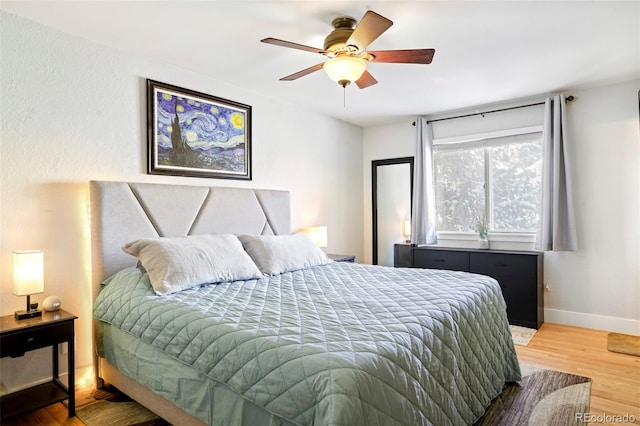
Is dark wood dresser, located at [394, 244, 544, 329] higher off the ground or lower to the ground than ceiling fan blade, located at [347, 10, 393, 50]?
lower

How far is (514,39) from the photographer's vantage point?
2.68m

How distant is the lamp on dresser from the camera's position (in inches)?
82.6

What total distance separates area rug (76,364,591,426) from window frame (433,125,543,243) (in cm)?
194

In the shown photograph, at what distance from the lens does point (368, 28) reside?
2033 millimetres

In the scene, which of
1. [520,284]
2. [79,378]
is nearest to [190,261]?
[79,378]

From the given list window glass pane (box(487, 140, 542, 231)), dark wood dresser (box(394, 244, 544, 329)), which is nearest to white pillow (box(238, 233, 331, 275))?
dark wood dresser (box(394, 244, 544, 329))

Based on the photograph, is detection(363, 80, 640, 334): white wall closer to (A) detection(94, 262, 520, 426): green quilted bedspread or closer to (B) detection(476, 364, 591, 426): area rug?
(B) detection(476, 364, 591, 426): area rug

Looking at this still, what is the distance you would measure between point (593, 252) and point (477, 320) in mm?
2642

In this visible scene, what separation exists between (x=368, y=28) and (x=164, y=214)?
6.77 ft

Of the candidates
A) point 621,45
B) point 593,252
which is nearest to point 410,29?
point 621,45

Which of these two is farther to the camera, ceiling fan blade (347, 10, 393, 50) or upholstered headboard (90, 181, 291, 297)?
upholstered headboard (90, 181, 291, 297)

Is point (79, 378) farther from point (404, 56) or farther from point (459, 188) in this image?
point (459, 188)

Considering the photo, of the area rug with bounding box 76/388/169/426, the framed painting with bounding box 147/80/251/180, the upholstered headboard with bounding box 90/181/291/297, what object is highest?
the framed painting with bounding box 147/80/251/180

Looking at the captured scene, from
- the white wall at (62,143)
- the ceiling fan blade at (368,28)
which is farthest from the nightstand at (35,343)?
the ceiling fan blade at (368,28)
